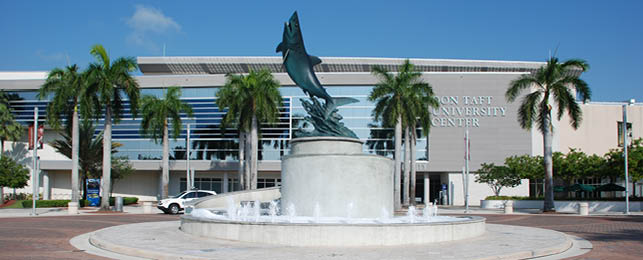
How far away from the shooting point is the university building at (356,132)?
182 feet

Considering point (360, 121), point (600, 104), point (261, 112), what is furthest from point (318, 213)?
point (600, 104)

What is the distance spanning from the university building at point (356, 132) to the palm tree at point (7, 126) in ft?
8.16

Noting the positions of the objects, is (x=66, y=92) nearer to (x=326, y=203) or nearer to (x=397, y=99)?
(x=397, y=99)

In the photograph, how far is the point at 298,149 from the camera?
20.4 metres

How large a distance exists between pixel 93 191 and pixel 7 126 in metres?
17.2

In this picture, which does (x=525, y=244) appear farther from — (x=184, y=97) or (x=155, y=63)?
(x=155, y=63)

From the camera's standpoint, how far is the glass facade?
2261 inches

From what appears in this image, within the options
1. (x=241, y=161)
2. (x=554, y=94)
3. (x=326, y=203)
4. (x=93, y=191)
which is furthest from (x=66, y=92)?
(x=554, y=94)

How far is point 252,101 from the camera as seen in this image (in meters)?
44.1

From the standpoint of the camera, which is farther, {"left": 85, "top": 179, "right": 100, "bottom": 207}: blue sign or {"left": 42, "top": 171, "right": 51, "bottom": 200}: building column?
{"left": 42, "top": 171, "right": 51, "bottom": 200}: building column

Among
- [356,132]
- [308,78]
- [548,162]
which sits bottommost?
[548,162]

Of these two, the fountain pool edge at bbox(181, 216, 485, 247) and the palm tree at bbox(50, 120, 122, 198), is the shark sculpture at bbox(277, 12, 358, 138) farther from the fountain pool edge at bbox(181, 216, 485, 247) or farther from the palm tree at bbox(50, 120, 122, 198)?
the palm tree at bbox(50, 120, 122, 198)

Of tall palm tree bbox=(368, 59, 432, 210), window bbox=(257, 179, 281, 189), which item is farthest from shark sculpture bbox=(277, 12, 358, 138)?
window bbox=(257, 179, 281, 189)

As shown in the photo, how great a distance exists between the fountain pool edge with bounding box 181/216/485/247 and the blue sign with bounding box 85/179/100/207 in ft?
103
